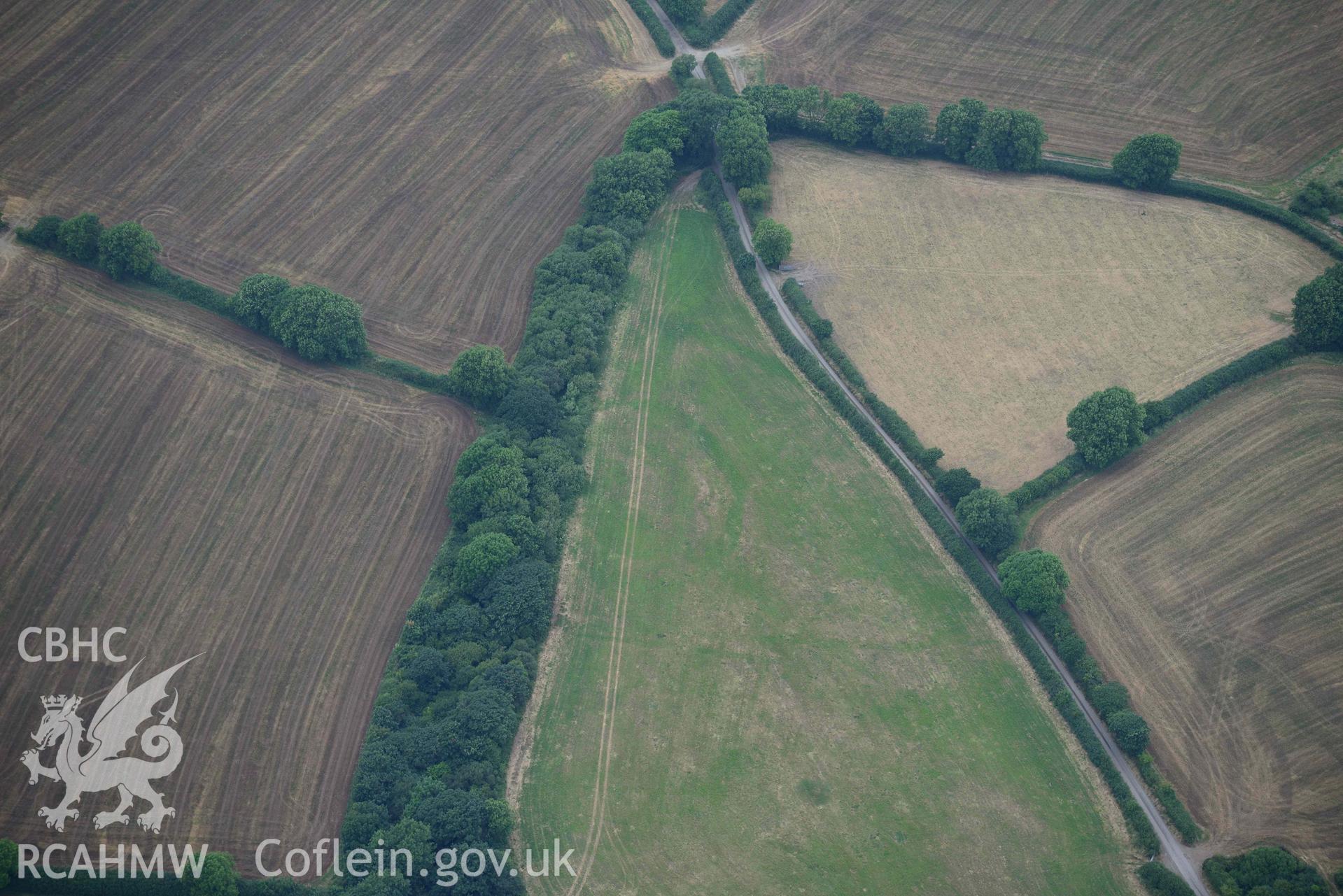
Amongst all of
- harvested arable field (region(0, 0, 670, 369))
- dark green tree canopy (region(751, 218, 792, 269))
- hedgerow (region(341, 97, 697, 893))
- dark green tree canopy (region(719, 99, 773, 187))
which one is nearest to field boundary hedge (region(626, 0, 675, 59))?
harvested arable field (region(0, 0, 670, 369))

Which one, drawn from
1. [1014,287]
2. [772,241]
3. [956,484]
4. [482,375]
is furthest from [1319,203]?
[482,375]

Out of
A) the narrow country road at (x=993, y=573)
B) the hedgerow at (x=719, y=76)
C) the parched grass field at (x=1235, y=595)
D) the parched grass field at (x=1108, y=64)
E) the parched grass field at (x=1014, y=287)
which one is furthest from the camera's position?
the hedgerow at (x=719, y=76)

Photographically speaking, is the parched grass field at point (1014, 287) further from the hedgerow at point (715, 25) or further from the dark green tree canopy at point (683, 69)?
the hedgerow at point (715, 25)

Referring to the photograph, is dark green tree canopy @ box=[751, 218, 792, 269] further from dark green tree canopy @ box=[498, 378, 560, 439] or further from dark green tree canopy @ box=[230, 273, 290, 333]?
dark green tree canopy @ box=[230, 273, 290, 333]

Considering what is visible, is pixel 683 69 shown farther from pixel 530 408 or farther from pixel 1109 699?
pixel 1109 699

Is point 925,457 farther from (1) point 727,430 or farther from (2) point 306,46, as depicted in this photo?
(2) point 306,46

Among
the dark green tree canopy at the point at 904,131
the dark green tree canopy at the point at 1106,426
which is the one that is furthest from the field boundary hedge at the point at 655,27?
the dark green tree canopy at the point at 1106,426

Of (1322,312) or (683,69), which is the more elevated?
(683,69)
